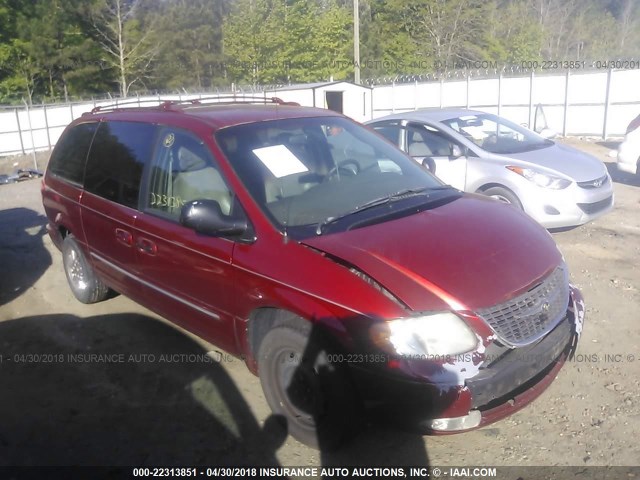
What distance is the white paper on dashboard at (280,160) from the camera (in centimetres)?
357

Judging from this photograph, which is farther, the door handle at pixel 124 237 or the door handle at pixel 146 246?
the door handle at pixel 124 237

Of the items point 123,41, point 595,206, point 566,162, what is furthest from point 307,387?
point 123,41

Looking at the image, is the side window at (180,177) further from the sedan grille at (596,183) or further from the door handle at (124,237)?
the sedan grille at (596,183)

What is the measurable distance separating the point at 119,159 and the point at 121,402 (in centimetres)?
187

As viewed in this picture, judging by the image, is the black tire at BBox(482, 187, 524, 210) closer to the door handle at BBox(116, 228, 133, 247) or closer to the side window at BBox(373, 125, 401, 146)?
the side window at BBox(373, 125, 401, 146)

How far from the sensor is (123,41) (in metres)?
43.0

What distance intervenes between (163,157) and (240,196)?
37.6 inches

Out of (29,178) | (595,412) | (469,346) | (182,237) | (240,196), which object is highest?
(240,196)

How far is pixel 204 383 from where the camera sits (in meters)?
3.94

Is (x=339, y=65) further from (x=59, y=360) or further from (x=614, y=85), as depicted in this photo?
(x=59, y=360)

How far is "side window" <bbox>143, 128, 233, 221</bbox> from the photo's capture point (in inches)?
142

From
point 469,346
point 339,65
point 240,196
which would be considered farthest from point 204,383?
point 339,65

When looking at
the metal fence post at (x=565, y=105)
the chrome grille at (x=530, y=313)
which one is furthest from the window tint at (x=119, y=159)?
the metal fence post at (x=565, y=105)

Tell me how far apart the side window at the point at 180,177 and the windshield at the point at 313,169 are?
17 cm
